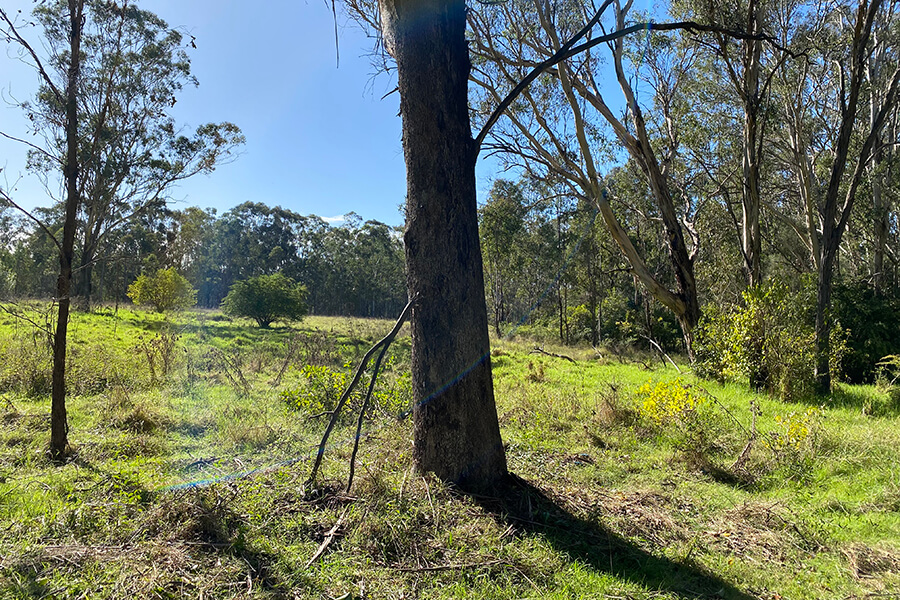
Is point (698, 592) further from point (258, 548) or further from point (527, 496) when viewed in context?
point (258, 548)

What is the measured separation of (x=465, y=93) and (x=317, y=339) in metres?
10.8

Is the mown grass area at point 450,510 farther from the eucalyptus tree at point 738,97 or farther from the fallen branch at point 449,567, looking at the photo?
the eucalyptus tree at point 738,97

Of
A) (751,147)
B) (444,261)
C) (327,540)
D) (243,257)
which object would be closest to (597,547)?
(327,540)

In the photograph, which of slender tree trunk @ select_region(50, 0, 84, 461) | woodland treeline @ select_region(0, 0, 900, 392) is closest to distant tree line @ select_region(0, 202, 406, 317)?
woodland treeline @ select_region(0, 0, 900, 392)

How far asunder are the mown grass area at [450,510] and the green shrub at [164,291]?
62.6 ft

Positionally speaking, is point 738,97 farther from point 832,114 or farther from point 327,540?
point 327,540

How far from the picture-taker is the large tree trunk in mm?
3086

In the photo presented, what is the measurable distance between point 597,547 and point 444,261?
194cm

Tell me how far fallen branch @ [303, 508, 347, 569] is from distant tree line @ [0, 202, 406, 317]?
32730 mm

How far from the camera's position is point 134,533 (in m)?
2.50

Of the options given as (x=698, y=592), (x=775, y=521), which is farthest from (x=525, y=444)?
(x=698, y=592)

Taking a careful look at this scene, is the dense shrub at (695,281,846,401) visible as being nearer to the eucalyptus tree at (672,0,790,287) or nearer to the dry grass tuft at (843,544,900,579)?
the eucalyptus tree at (672,0,790,287)

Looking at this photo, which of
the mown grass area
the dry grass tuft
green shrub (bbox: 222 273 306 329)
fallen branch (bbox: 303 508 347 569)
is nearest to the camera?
the mown grass area

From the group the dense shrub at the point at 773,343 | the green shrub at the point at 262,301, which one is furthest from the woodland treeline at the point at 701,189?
the green shrub at the point at 262,301
